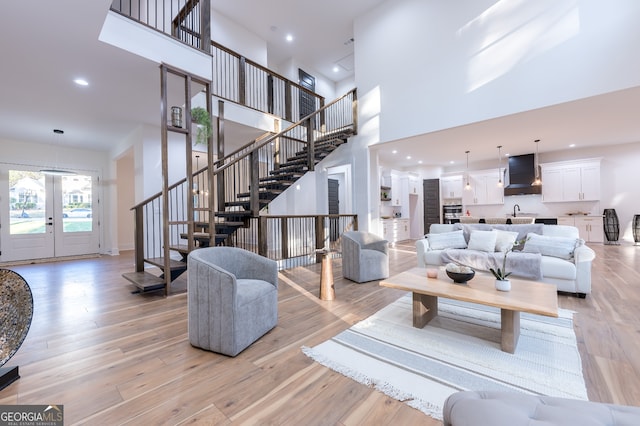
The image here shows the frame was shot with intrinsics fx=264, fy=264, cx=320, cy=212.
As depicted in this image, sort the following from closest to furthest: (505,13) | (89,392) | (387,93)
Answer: (89,392)
(505,13)
(387,93)

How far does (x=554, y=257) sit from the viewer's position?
355cm

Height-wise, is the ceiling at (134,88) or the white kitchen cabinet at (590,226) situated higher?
the ceiling at (134,88)

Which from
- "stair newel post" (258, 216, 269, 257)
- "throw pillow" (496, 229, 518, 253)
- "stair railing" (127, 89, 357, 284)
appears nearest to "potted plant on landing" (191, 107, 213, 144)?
"stair railing" (127, 89, 357, 284)

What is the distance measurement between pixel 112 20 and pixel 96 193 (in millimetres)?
6076

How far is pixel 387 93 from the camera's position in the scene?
20.3 ft

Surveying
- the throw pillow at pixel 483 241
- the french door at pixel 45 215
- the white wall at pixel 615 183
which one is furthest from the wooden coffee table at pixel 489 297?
the french door at pixel 45 215

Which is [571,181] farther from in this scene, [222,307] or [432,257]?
[222,307]

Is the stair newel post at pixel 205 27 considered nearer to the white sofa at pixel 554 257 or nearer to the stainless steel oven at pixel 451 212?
the white sofa at pixel 554 257

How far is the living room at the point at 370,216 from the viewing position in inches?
67.2

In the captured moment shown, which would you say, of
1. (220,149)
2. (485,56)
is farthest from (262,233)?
(485,56)

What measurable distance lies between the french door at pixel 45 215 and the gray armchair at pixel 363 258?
7532 mm

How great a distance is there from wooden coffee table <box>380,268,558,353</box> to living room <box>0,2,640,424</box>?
458 millimetres

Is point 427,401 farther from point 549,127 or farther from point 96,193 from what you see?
point 96,193

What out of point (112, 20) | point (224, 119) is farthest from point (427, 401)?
point (224, 119)
